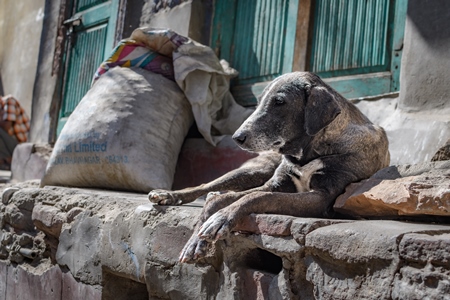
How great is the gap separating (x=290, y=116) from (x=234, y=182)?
55 cm

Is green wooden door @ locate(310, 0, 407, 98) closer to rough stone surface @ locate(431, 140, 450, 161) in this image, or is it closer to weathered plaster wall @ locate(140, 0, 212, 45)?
rough stone surface @ locate(431, 140, 450, 161)

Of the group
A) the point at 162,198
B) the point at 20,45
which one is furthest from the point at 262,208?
the point at 20,45

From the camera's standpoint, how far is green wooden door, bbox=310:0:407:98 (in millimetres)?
3283

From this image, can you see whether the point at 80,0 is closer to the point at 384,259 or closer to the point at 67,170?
the point at 67,170

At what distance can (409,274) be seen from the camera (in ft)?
4.45

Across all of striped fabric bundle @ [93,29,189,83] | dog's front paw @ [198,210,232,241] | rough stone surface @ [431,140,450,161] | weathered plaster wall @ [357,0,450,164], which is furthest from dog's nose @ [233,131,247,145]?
striped fabric bundle @ [93,29,189,83]

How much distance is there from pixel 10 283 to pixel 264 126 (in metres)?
2.15

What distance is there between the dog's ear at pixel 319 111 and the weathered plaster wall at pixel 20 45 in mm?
5105

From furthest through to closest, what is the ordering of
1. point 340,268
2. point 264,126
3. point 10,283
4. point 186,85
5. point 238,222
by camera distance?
point 186,85, point 10,283, point 264,126, point 238,222, point 340,268

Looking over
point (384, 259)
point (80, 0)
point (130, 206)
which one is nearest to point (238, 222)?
point (384, 259)

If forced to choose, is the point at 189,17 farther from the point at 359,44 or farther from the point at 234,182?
the point at 234,182

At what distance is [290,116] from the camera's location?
7.32 feet

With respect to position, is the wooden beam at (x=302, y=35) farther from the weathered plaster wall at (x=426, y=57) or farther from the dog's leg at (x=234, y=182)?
the dog's leg at (x=234, y=182)

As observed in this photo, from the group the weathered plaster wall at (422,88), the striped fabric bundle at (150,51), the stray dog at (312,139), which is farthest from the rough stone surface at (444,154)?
the striped fabric bundle at (150,51)
